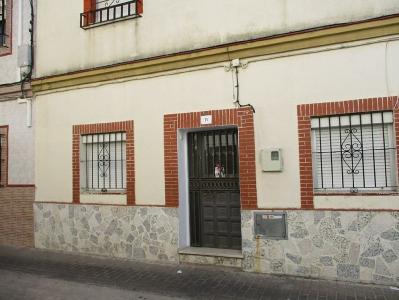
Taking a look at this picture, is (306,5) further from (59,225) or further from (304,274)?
(59,225)

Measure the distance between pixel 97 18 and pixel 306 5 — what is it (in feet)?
14.7

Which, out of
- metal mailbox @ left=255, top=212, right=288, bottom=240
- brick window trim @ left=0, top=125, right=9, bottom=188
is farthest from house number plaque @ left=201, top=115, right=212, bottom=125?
brick window trim @ left=0, top=125, right=9, bottom=188

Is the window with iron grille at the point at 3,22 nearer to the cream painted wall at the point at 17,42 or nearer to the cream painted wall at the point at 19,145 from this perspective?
the cream painted wall at the point at 17,42

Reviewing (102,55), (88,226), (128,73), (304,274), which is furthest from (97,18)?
A: (304,274)

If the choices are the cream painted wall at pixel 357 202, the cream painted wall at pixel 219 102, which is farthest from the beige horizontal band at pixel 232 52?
the cream painted wall at pixel 357 202

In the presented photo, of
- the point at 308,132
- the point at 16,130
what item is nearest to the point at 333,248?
the point at 308,132

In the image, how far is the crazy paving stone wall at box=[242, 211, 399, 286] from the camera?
19.1ft

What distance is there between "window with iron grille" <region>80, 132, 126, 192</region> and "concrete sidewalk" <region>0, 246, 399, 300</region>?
5.03ft

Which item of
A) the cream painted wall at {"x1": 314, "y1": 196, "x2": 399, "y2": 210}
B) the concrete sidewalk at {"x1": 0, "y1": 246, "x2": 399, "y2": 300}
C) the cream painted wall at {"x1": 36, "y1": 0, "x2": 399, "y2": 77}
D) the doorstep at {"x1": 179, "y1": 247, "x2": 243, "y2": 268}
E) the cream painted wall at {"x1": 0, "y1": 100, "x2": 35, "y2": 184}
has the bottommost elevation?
the concrete sidewalk at {"x1": 0, "y1": 246, "x2": 399, "y2": 300}

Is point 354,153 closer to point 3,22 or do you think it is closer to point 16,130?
point 16,130

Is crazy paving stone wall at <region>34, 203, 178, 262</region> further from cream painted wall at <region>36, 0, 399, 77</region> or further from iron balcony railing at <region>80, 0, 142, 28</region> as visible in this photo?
iron balcony railing at <region>80, 0, 142, 28</region>

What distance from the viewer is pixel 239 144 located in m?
6.84

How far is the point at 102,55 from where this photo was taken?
27.2 ft

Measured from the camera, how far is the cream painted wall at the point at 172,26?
6.37 m
